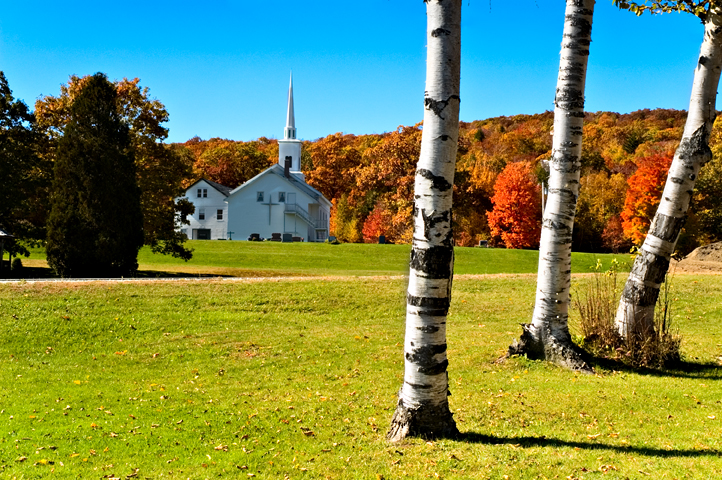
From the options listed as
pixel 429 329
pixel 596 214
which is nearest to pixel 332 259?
pixel 596 214

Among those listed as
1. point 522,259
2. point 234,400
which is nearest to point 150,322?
point 234,400

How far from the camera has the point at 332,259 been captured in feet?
123

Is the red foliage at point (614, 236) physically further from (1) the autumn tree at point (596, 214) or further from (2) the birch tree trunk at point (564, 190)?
(2) the birch tree trunk at point (564, 190)

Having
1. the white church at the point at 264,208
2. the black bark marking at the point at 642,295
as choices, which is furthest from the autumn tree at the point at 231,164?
the black bark marking at the point at 642,295

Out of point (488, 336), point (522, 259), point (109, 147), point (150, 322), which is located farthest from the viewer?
point (522, 259)

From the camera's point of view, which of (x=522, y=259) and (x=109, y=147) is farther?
(x=522, y=259)

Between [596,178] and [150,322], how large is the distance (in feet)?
147

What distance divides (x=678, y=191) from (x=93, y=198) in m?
18.1

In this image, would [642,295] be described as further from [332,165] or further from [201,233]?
[332,165]

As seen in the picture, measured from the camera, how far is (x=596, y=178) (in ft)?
166

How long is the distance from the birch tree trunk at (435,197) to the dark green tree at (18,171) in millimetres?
Answer: 21477

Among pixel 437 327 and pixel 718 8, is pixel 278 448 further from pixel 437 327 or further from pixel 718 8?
pixel 718 8

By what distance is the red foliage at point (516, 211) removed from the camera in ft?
159

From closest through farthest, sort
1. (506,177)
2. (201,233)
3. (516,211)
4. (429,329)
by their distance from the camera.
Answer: (429,329) → (516,211) → (506,177) → (201,233)
